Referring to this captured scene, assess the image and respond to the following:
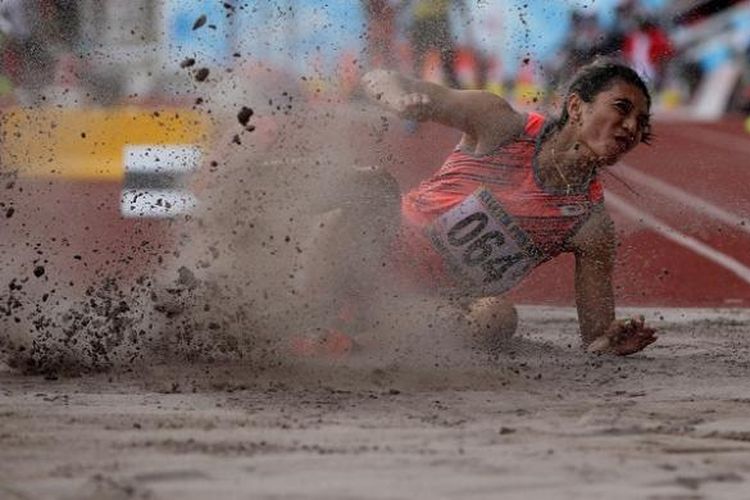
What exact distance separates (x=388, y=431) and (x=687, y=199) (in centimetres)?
858

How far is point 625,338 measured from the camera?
5254 millimetres

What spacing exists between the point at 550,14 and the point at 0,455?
3.99 metres

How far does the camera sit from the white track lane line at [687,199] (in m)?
10.7

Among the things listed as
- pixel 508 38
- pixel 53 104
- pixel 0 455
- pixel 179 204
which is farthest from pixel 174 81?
pixel 0 455

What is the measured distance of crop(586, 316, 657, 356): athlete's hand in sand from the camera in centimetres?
520

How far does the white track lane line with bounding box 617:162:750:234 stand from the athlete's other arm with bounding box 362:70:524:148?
4.73 meters

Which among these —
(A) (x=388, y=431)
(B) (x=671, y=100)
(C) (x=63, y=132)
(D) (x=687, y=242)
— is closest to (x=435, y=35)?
(C) (x=63, y=132)

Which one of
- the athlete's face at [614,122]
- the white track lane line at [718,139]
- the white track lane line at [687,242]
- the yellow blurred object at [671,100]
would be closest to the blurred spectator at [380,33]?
the athlete's face at [614,122]

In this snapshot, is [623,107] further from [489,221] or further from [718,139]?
[718,139]

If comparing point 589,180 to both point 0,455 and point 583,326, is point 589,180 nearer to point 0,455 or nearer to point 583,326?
point 583,326

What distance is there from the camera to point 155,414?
400 centimetres

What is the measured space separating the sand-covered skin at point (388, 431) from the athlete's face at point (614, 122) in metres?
0.69

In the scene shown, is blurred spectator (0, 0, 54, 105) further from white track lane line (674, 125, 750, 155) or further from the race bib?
white track lane line (674, 125, 750, 155)

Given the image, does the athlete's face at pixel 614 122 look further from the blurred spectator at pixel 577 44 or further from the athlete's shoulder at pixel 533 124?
the blurred spectator at pixel 577 44
